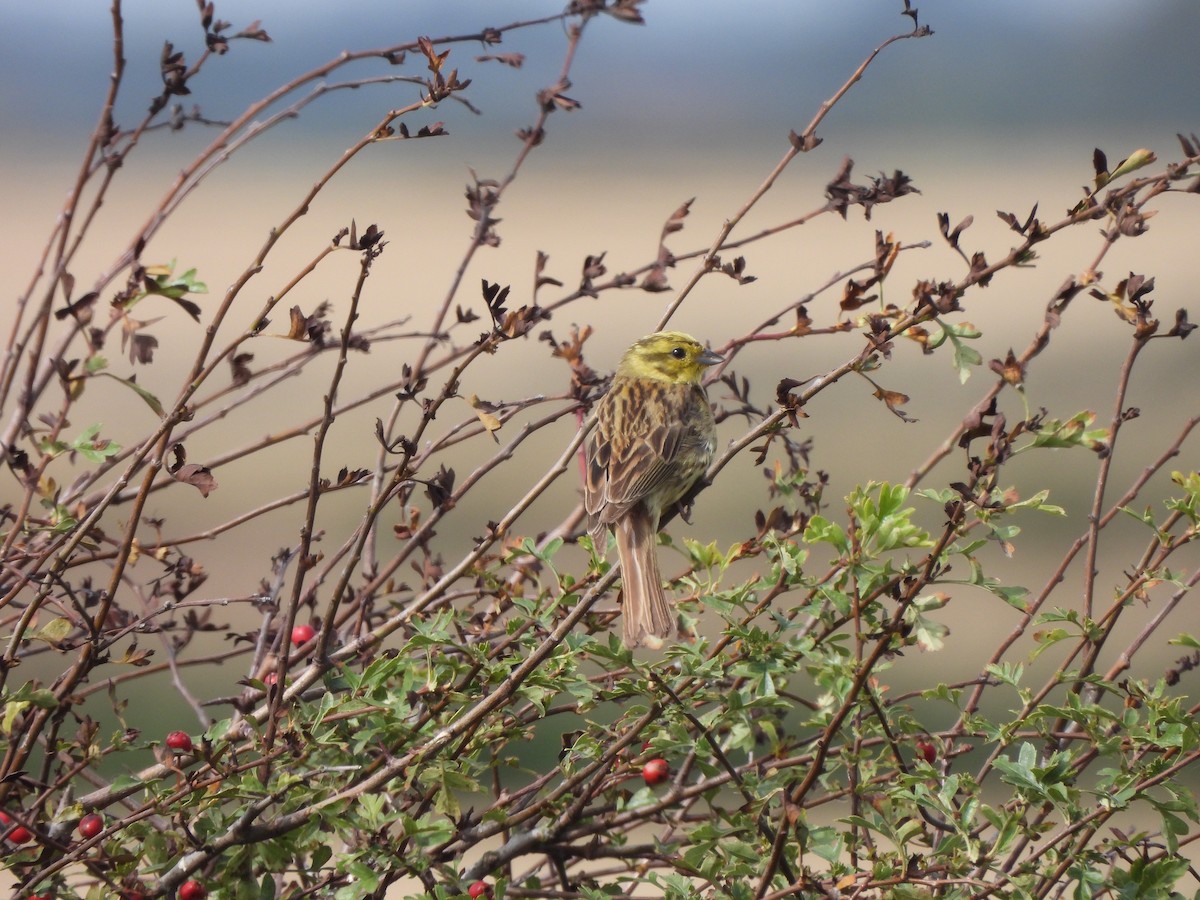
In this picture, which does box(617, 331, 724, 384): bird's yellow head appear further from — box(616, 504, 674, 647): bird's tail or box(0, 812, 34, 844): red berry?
box(0, 812, 34, 844): red berry

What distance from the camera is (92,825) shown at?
230 centimetres

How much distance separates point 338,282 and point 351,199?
700 cm

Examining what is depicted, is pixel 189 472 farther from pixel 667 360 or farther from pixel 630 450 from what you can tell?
pixel 667 360

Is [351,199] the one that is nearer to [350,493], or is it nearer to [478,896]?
[350,493]

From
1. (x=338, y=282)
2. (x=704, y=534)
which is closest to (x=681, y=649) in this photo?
(x=704, y=534)

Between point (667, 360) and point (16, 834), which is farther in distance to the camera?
point (667, 360)

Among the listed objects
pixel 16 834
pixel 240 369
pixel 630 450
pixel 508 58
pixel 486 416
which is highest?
pixel 508 58

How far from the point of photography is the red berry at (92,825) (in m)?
2.29

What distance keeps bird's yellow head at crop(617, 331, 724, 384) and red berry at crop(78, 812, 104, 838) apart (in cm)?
245

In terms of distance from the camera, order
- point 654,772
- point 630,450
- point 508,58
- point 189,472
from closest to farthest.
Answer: point 189,472
point 654,772
point 508,58
point 630,450

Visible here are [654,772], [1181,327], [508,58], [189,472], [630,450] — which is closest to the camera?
[189,472]

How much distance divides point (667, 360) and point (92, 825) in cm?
261

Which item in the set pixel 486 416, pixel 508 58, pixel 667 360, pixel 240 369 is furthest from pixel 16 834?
pixel 667 360

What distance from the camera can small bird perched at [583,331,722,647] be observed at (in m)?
3.69
